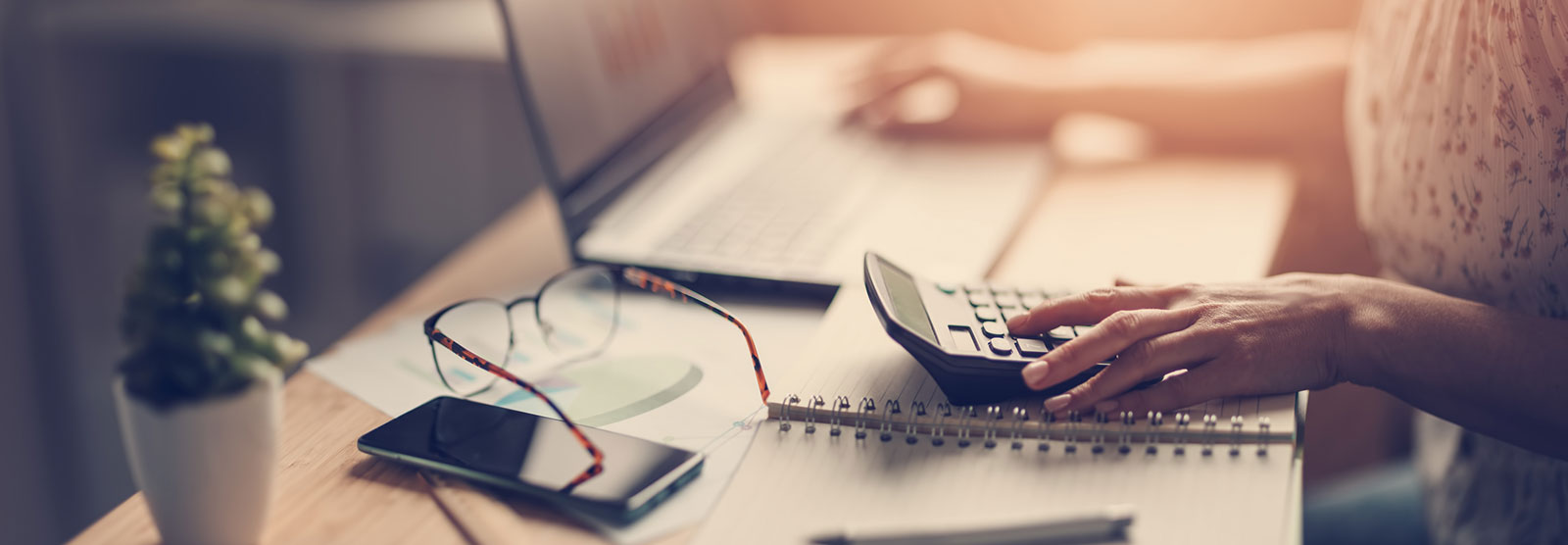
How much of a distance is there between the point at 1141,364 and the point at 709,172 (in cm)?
50

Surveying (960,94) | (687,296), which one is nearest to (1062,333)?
(687,296)

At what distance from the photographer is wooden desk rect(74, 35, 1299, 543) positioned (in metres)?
0.46

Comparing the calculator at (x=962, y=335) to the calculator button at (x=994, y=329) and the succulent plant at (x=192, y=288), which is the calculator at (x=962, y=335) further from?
the succulent plant at (x=192, y=288)

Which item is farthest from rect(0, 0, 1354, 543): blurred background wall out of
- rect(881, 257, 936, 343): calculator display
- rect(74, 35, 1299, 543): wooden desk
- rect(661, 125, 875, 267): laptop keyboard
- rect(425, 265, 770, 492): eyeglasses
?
rect(881, 257, 936, 343): calculator display

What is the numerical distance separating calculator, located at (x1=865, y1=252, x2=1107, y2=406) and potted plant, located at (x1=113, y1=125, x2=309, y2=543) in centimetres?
27

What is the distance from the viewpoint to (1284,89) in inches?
39.6

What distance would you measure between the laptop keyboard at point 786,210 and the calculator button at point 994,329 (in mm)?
212

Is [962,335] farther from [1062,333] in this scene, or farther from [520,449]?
[520,449]

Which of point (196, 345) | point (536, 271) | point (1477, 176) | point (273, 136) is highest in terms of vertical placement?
point (1477, 176)

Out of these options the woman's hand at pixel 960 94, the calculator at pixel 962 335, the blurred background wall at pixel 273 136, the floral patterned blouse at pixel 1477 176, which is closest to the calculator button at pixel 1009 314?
the calculator at pixel 962 335

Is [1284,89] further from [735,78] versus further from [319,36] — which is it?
[319,36]

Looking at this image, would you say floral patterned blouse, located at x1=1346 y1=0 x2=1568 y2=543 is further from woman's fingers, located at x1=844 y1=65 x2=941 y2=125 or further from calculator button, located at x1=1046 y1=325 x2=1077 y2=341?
woman's fingers, located at x1=844 y1=65 x2=941 y2=125

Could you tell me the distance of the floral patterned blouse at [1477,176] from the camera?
0.57 metres

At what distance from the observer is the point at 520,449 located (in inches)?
19.8
